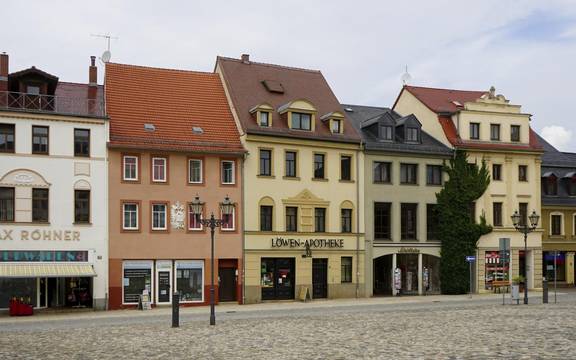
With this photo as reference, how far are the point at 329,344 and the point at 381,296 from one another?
1170 inches

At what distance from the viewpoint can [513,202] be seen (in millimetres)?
56812

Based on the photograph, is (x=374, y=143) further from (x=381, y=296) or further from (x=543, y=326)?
(x=543, y=326)

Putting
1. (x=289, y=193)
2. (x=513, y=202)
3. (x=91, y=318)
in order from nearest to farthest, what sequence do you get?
(x=91, y=318), (x=289, y=193), (x=513, y=202)

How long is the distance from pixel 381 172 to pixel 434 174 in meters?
4.15

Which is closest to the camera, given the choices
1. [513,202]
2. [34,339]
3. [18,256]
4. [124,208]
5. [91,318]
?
[34,339]

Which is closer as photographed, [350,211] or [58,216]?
[58,216]

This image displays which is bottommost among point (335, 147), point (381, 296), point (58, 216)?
point (381, 296)

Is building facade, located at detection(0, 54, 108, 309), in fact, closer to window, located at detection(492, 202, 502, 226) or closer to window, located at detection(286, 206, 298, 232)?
window, located at detection(286, 206, 298, 232)

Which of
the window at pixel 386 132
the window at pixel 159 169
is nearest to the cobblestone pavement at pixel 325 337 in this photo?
the window at pixel 159 169

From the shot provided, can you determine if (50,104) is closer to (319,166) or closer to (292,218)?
(292,218)

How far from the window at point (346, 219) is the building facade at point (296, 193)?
0.03 metres

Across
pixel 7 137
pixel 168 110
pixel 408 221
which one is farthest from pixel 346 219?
pixel 7 137

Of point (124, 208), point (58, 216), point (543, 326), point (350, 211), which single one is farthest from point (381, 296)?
point (543, 326)

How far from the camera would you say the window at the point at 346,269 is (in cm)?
5153
